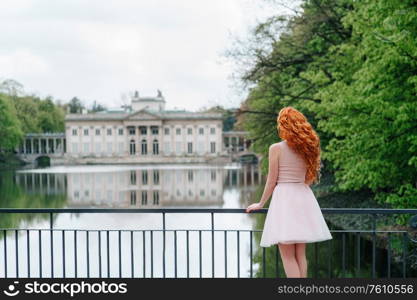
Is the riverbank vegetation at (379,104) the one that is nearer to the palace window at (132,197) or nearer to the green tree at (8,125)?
the palace window at (132,197)

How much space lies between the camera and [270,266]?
585 inches

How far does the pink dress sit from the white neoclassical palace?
10160 cm

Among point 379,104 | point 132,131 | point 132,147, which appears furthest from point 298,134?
point 132,131

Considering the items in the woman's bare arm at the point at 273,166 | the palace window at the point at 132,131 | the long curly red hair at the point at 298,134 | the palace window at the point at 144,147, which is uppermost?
the long curly red hair at the point at 298,134

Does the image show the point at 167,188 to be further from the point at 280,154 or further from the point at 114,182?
the point at 280,154

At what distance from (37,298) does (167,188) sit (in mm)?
36168

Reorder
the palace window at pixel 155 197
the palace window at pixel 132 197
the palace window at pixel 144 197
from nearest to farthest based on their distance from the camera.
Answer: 1. the palace window at pixel 144 197
2. the palace window at pixel 155 197
3. the palace window at pixel 132 197

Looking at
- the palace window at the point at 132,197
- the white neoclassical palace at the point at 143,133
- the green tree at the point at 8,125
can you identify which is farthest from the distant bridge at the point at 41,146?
the palace window at the point at 132,197

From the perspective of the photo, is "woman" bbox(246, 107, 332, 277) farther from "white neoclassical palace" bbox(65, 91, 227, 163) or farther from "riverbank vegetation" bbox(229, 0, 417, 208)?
"white neoclassical palace" bbox(65, 91, 227, 163)

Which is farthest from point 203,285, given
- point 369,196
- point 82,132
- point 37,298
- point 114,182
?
point 82,132

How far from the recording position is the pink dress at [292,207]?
496cm

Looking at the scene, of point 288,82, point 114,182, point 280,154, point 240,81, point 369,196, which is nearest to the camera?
point 280,154

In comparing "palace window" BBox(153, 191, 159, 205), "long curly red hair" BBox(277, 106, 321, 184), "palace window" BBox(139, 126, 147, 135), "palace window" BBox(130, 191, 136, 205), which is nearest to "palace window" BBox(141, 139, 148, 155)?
"palace window" BBox(139, 126, 147, 135)

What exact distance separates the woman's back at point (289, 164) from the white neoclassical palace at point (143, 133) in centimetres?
10163
